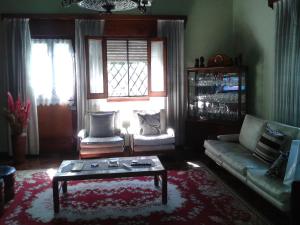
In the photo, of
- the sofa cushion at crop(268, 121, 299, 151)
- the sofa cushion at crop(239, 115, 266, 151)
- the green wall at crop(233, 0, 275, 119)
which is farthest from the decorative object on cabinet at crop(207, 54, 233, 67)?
the sofa cushion at crop(268, 121, 299, 151)

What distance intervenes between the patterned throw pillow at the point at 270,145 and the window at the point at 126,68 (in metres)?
2.36

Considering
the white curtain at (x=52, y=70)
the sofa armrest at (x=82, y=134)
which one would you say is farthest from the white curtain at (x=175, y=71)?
the white curtain at (x=52, y=70)

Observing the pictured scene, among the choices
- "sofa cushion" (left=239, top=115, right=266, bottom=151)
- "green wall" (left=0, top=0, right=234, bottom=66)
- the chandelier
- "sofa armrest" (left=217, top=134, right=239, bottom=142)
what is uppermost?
"green wall" (left=0, top=0, right=234, bottom=66)

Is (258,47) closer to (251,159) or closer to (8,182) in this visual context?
(251,159)

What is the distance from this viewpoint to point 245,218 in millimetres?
3217

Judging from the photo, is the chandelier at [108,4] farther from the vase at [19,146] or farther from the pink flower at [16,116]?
the vase at [19,146]

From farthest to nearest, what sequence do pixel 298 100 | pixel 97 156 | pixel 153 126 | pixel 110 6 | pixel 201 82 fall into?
pixel 201 82
pixel 153 126
pixel 97 156
pixel 298 100
pixel 110 6

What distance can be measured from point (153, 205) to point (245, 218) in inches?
36.4

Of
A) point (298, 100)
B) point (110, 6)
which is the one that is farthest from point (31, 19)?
point (298, 100)

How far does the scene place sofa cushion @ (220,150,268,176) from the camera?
3.64 metres

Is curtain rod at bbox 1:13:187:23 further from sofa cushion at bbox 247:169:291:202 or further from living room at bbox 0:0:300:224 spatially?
sofa cushion at bbox 247:169:291:202

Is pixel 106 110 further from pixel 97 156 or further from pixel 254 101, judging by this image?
pixel 254 101

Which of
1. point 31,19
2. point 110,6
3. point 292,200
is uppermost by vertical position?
point 31,19

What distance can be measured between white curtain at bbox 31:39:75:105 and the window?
397mm
